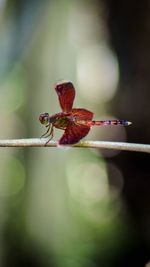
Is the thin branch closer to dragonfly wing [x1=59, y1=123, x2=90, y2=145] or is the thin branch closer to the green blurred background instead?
dragonfly wing [x1=59, y1=123, x2=90, y2=145]

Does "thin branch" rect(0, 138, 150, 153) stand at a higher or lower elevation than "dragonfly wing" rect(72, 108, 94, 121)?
lower

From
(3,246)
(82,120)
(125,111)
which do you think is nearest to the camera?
(82,120)

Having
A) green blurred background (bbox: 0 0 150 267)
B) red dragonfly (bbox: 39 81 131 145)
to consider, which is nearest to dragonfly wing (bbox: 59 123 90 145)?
red dragonfly (bbox: 39 81 131 145)

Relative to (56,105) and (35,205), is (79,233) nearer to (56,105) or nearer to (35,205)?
(35,205)

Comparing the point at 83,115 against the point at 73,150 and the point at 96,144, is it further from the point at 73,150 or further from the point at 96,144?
the point at 73,150

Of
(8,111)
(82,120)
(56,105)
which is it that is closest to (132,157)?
(56,105)

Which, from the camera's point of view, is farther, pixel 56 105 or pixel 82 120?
pixel 56 105

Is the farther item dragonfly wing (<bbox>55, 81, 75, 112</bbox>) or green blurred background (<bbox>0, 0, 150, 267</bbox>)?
green blurred background (<bbox>0, 0, 150, 267</bbox>)
